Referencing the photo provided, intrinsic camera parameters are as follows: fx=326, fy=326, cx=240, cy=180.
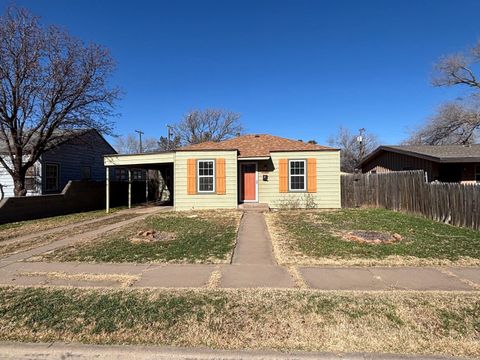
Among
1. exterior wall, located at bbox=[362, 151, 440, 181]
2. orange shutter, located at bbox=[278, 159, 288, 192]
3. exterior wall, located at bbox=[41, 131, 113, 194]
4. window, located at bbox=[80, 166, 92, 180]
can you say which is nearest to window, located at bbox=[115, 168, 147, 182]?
exterior wall, located at bbox=[41, 131, 113, 194]

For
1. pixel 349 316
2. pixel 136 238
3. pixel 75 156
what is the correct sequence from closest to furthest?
pixel 349 316 < pixel 136 238 < pixel 75 156

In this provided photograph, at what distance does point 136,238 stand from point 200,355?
5.93 m

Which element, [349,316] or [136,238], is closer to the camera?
[349,316]

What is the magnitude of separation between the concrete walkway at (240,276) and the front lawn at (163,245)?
18.2 inches

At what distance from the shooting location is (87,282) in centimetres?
511

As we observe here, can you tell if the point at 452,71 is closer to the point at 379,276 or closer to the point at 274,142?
the point at 274,142

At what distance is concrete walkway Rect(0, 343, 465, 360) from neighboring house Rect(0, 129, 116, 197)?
16.5 metres

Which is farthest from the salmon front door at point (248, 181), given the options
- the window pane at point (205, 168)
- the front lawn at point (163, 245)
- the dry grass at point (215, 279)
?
the dry grass at point (215, 279)

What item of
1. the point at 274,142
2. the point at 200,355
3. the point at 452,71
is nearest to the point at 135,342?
the point at 200,355

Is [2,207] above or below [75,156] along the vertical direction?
below

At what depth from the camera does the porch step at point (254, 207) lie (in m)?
14.8

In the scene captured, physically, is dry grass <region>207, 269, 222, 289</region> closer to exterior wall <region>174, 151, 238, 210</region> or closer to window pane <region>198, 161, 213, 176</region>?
exterior wall <region>174, 151, 238, 210</region>

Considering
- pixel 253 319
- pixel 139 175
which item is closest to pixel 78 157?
pixel 139 175

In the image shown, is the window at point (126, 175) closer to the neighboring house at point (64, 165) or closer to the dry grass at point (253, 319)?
the neighboring house at point (64, 165)
